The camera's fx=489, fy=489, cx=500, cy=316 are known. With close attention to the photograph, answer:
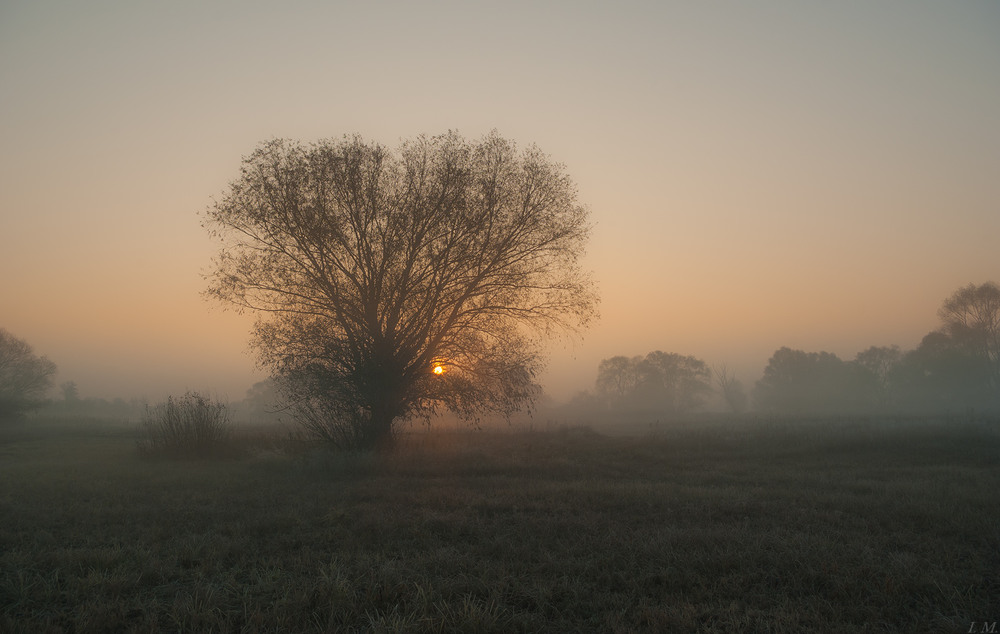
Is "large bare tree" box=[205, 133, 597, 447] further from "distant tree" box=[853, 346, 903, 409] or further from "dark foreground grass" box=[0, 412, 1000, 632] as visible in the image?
"distant tree" box=[853, 346, 903, 409]

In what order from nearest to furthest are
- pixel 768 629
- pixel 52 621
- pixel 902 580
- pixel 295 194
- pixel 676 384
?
pixel 768 629 → pixel 52 621 → pixel 902 580 → pixel 295 194 → pixel 676 384

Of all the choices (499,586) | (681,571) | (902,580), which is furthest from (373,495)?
(902,580)

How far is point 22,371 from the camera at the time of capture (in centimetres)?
4844

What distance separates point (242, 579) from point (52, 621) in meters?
1.64

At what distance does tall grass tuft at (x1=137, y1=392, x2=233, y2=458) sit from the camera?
1736cm

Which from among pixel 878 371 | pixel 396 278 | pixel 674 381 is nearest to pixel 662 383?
pixel 674 381

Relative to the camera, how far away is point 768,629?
13.8 ft

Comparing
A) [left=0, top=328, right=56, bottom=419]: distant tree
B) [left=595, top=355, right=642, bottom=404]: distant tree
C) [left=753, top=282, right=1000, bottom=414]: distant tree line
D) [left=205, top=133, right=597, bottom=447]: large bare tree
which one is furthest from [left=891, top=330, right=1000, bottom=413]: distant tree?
[left=0, top=328, right=56, bottom=419]: distant tree

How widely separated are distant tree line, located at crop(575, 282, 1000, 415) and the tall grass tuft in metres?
64.4

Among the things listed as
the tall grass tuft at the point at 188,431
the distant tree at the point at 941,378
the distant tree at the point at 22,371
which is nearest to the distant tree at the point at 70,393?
the distant tree at the point at 22,371

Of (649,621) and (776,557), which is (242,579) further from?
(776,557)

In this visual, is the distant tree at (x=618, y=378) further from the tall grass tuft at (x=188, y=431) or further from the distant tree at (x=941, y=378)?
the tall grass tuft at (x=188, y=431)

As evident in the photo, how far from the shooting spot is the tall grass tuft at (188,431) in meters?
17.4

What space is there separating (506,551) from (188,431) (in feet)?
52.0
